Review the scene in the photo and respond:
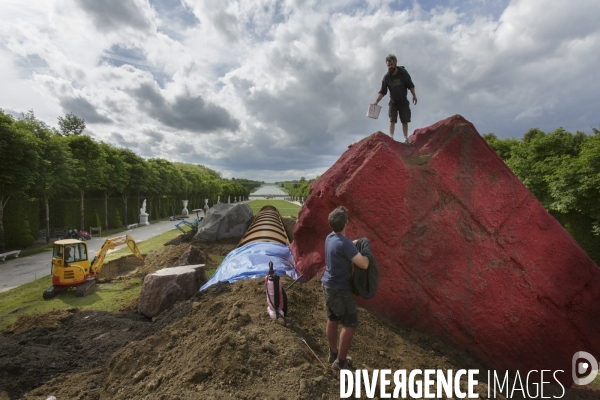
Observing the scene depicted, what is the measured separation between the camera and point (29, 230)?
17.8 metres

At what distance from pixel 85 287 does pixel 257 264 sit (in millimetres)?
6591

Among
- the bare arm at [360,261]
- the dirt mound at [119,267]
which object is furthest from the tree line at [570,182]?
the dirt mound at [119,267]

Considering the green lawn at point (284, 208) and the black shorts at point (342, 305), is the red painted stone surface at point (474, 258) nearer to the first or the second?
the black shorts at point (342, 305)

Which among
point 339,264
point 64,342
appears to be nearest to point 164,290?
point 64,342

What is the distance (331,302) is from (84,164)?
78.2ft

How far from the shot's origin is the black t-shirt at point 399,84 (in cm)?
629

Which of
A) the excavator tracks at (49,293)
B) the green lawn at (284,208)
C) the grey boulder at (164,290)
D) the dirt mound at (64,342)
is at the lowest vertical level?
the dirt mound at (64,342)

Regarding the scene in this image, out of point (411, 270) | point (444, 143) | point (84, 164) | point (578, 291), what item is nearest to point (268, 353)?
point (411, 270)

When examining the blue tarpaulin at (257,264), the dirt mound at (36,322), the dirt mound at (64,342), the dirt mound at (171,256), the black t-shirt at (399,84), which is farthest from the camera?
the dirt mound at (171,256)

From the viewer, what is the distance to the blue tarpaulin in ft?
21.5

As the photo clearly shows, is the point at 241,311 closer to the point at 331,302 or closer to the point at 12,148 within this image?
the point at 331,302

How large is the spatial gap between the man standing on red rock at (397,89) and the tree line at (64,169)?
16038 millimetres

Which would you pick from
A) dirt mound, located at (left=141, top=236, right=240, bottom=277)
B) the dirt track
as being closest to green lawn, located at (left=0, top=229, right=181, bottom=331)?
dirt mound, located at (left=141, top=236, right=240, bottom=277)

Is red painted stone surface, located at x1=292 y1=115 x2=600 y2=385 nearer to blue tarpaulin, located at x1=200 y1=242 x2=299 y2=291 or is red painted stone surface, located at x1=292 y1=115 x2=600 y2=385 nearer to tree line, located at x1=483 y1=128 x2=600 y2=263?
blue tarpaulin, located at x1=200 y1=242 x2=299 y2=291
